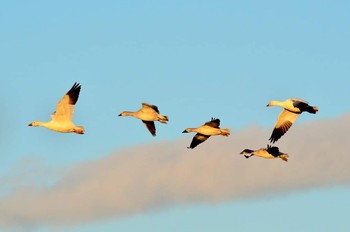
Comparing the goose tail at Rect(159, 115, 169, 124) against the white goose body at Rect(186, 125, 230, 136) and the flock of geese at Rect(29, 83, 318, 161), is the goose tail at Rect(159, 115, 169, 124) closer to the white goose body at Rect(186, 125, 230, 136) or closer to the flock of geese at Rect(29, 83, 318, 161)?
the flock of geese at Rect(29, 83, 318, 161)

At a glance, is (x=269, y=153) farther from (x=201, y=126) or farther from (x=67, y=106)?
(x=67, y=106)

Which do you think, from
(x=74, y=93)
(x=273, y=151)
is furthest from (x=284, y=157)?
(x=74, y=93)

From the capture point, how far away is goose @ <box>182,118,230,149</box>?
59.8 metres

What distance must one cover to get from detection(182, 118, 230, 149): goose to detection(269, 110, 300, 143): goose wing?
284 centimetres

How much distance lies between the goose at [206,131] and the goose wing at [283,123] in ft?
9.31

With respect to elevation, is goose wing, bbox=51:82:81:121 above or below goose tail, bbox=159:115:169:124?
below

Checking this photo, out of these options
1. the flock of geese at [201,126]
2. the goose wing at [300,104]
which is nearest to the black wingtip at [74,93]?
the flock of geese at [201,126]

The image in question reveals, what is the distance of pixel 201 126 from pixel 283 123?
13.0 ft

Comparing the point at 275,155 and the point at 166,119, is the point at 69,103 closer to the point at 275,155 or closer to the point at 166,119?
the point at 166,119

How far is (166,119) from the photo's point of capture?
194ft

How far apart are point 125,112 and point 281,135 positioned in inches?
315

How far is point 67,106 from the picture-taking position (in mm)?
54531

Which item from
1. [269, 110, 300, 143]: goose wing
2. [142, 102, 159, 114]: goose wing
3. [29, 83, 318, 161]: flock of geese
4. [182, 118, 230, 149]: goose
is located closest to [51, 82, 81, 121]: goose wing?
[29, 83, 318, 161]: flock of geese

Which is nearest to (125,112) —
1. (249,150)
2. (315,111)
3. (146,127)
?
(146,127)
